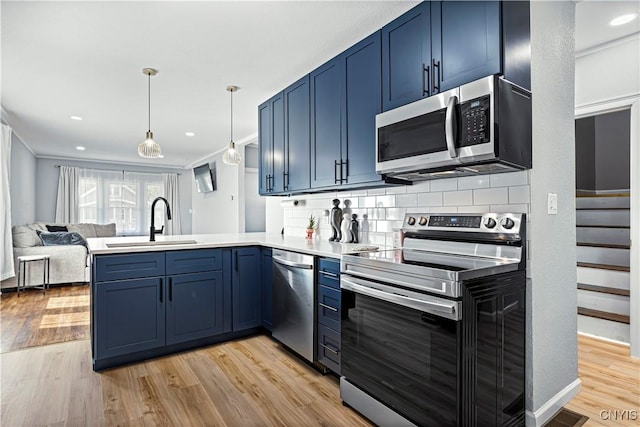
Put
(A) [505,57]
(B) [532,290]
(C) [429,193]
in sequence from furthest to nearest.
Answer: (C) [429,193], (B) [532,290], (A) [505,57]

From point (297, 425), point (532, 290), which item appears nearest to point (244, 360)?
point (297, 425)

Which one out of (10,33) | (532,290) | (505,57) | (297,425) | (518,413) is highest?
(10,33)

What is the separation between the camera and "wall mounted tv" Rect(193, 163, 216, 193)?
300 inches

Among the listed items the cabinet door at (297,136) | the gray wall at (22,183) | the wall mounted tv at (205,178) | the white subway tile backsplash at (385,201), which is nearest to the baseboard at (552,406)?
the white subway tile backsplash at (385,201)

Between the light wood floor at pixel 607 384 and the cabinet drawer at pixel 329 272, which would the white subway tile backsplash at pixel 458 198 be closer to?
the cabinet drawer at pixel 329 272

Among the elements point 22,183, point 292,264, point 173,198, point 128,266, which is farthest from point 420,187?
point 173,198

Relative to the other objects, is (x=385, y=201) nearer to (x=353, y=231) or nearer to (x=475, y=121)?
(x=353, y=231)

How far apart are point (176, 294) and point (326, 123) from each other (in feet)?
5.88

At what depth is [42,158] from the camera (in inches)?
315

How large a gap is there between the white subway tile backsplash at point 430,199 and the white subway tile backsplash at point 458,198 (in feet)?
0.15

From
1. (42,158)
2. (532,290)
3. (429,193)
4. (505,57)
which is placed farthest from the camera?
(42,158)

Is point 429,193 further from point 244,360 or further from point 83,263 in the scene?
point 83,263

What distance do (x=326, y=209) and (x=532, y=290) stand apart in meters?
1.96

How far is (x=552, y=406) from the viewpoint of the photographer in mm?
1929
